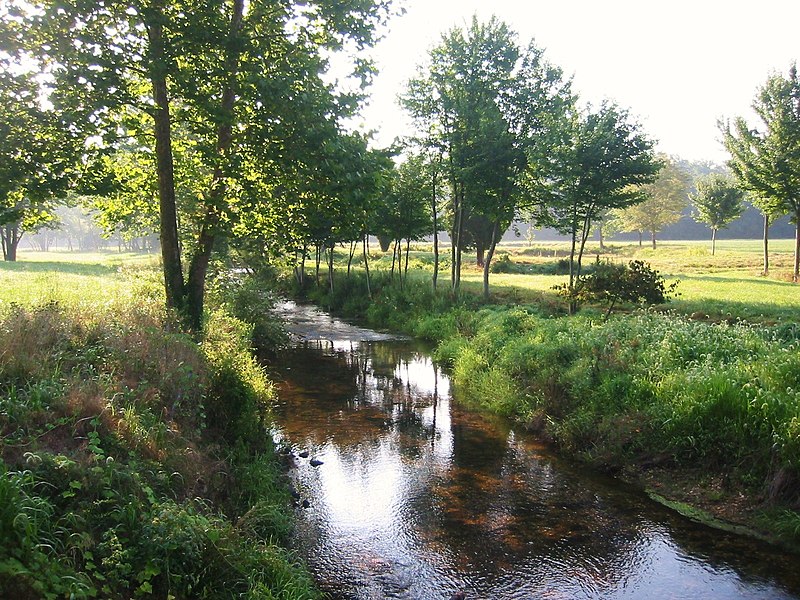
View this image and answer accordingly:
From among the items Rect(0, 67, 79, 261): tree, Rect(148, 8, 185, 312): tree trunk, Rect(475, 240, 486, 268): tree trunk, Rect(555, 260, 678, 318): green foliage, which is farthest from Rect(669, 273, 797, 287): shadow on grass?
Rect(0, 67, 79, 261): tree

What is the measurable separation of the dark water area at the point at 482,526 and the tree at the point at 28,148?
6.45m

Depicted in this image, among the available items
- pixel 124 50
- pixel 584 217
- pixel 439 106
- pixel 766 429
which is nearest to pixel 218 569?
pixel 766 429

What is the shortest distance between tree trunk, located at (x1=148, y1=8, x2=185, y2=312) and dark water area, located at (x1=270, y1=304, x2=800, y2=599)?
157 inches

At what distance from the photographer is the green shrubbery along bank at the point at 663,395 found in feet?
26.1

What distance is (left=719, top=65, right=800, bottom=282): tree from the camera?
2536 centimetres

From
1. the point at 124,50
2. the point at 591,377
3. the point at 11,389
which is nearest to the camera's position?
the point at 11,389

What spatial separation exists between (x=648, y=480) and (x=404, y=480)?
4152 mm

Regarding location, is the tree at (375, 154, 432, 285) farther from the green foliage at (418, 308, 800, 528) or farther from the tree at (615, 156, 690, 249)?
the tree at (615, 156, 690, 249)

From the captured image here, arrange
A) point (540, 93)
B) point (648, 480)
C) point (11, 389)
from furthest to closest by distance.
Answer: point (540, 93)
point (648, 480)
point (11, 389)

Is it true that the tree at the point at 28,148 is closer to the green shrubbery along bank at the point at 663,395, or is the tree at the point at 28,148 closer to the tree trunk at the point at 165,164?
the tree trunk at the point at 165,164

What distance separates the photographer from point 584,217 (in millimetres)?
20375

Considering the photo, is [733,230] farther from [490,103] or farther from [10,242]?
[10,242]

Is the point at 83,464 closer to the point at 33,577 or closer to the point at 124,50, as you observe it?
the point at 33,577

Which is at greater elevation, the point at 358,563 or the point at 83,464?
the point at 83,464
